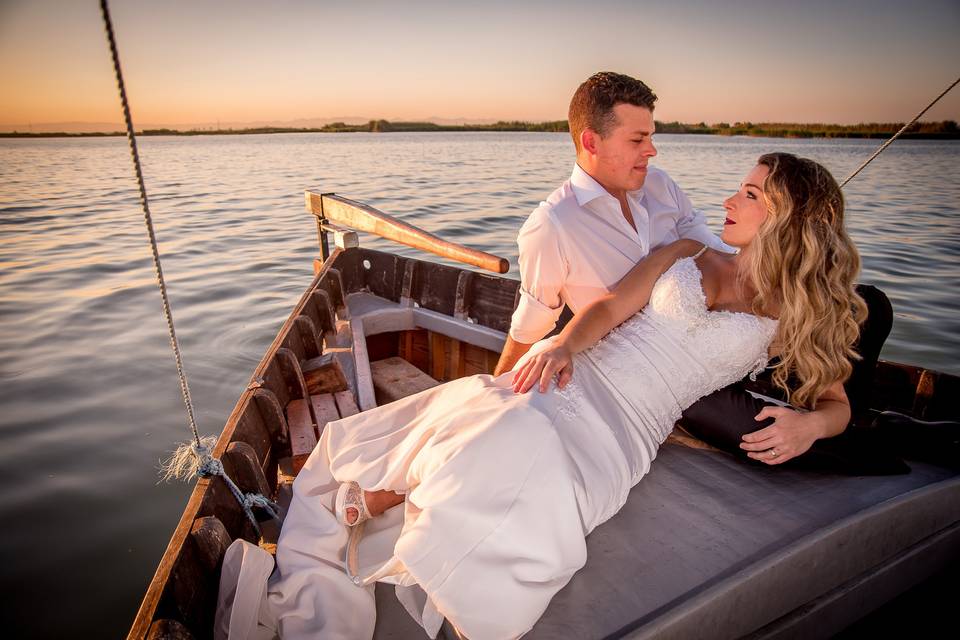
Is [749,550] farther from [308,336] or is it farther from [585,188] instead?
[308,336]

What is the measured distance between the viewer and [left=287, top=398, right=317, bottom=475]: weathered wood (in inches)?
104

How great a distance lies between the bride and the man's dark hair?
0.75 metres

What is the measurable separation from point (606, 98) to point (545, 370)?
4.96 ft

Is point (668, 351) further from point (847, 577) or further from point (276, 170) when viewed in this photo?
point (276, 170)

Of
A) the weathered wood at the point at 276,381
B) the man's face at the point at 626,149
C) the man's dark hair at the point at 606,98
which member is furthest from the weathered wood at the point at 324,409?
the man's dark hair at the point at 606,98

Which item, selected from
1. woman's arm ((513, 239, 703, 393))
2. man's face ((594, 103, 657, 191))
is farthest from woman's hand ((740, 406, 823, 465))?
man's face ((594, 103, 657, 191))

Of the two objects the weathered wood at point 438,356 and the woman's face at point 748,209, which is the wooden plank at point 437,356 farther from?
the woman's face at point 748,209

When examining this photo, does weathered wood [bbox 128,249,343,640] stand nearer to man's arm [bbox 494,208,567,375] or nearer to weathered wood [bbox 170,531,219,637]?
weathered wood [bbox 170,531,219,637]

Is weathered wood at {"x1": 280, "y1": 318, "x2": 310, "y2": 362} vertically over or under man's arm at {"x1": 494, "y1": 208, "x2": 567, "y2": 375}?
under

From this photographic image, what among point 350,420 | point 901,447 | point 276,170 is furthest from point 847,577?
point 276,170

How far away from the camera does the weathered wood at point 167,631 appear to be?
131 cm

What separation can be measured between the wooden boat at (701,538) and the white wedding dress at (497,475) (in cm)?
12

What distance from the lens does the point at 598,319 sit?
2.32 meters

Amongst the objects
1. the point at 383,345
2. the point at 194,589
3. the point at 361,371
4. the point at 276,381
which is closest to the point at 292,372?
the point at 276,381
